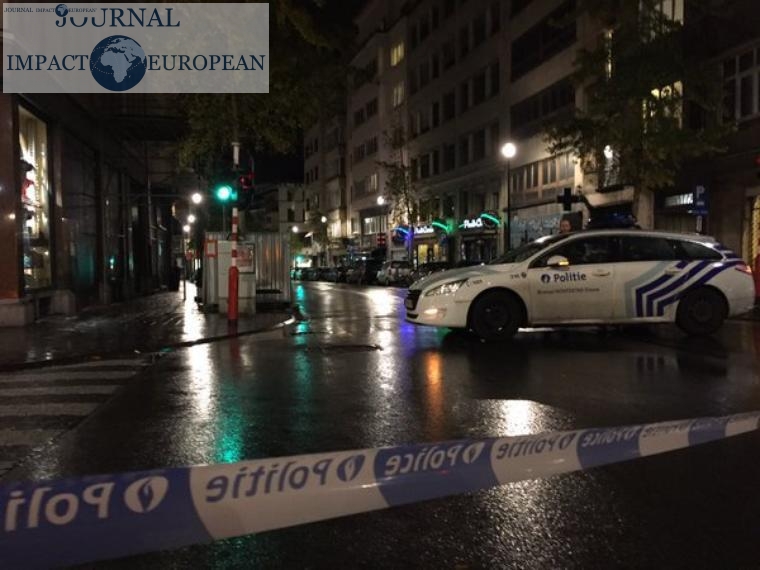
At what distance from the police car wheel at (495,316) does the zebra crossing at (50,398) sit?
5134mm

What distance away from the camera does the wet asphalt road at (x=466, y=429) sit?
12.2 ft

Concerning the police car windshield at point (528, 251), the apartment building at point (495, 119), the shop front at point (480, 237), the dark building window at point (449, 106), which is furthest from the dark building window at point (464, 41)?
the police car windshield at point (528, 251)

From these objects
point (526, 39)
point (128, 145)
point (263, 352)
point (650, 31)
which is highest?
point (526, 39)

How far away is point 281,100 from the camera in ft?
63.8

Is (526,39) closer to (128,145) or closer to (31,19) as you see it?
(128,145)

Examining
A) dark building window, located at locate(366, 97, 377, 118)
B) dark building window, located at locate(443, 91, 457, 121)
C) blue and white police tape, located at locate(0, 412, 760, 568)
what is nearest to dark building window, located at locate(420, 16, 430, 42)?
dark building window, located at locate(443, 91, 457, 121)

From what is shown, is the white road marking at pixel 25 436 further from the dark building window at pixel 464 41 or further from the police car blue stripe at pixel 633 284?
the dark building window at pixel 464 41

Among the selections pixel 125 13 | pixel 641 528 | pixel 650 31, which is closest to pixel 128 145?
pixel 125 13

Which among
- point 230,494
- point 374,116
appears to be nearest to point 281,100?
point 230,494

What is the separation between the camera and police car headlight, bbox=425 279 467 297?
11.6m

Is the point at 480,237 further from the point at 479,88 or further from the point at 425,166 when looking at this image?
the point at 425,166

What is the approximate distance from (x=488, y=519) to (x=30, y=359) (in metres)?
8.58

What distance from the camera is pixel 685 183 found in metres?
25.9

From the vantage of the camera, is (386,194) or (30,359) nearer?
(30,359)
